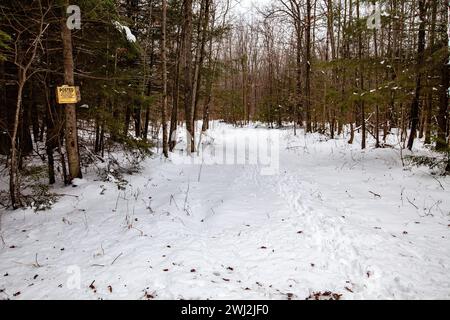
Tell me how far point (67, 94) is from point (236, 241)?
5.20 metres

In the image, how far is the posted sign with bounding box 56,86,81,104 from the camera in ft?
22.7

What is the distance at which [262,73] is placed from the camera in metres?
50.5

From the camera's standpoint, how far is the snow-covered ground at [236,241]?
3789 mm

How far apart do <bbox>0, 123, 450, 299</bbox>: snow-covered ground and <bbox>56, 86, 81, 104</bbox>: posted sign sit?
2.14m

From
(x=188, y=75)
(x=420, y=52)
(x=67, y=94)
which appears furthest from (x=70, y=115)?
(x=420, y=52)

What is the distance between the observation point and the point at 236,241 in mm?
5145

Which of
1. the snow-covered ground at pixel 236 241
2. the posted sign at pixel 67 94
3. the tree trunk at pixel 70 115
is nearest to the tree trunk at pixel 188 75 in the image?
the snow-covered ground at pixel 236 241

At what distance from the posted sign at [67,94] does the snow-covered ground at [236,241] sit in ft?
7.02

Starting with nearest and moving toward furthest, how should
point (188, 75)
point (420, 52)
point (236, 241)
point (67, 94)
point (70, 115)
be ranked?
point (236, 241) < point (67, 94) < point (70, 115) < point (420, 52) < point (188, 75)

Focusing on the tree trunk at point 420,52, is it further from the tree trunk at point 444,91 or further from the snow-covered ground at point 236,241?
the snow-covered ground at point 236,241

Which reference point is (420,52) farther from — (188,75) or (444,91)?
Answer: (188,75)

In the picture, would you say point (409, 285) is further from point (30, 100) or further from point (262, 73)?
point (262, 73)

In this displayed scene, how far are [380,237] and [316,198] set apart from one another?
2.32 meters
